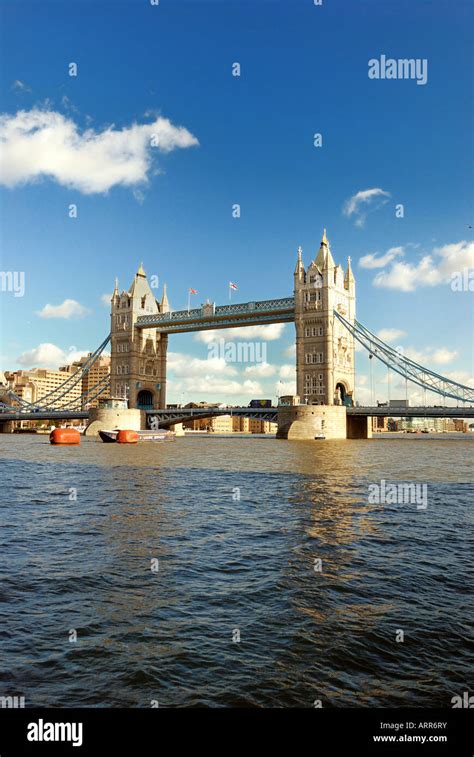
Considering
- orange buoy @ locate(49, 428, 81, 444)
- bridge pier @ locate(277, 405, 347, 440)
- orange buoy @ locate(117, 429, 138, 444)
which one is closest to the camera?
A: orange buoy @ locate(49, 428, 81, 444)

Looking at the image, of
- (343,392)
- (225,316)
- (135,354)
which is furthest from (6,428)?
(343,392)

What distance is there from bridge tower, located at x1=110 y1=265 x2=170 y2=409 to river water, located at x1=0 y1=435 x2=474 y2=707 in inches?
3878

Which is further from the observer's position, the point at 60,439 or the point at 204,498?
the point at 60,439

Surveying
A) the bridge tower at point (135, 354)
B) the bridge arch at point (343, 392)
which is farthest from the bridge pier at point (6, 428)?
A: the bridge arch at point (343, 392)

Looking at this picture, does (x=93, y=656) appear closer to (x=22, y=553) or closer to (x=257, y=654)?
(x=257, y=654)

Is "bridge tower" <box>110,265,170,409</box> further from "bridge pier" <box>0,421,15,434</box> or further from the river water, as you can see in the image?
the river water

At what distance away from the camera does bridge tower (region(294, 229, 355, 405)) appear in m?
89.9

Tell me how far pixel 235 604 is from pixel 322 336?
84322mm

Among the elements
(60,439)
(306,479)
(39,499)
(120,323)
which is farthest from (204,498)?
(120,323)

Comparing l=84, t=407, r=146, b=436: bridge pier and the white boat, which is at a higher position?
l=84, t=407, r=146, b=436: bridge pier

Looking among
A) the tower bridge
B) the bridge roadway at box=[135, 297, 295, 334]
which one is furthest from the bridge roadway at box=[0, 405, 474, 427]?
the bridge roadway at box=[135, 297, 295, 334]

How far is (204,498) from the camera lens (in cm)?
2077

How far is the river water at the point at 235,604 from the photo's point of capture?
246 inches
